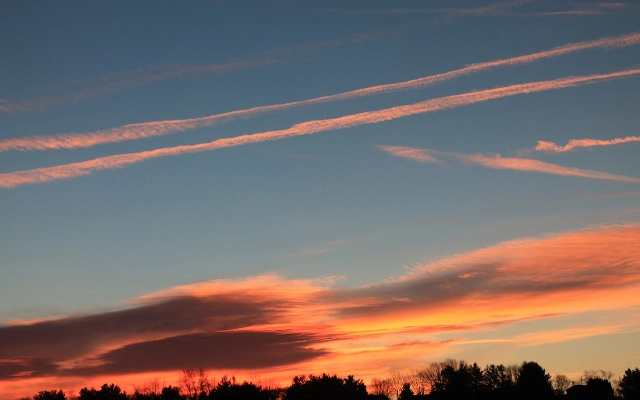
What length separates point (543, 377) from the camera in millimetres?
148500

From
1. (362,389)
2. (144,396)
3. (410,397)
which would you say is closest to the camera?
(144,396)

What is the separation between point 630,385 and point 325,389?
72392mm

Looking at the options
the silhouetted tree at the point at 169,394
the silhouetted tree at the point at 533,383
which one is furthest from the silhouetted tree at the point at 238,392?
the silhouetted tree at the point at 533,383

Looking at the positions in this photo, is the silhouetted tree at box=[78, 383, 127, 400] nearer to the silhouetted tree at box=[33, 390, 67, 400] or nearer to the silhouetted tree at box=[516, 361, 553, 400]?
the silhouetted tree at box=[33, 390, 67, 400]

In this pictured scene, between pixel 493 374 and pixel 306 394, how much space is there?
5627 centimetres

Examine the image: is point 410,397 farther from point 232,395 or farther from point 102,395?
point 102,395

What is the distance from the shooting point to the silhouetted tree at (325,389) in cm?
12980

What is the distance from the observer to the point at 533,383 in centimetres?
14662

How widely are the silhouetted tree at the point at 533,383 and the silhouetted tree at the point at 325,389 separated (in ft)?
116

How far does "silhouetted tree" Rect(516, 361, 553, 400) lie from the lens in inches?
5714

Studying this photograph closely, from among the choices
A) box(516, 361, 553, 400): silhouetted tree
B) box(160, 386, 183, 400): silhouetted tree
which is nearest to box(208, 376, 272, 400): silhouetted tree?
box(160, 386, 183, 400): silhouetted tree

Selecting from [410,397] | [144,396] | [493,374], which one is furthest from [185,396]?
[493,374]

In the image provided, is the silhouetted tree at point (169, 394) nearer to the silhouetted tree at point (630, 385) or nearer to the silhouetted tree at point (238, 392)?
the silhouetted tree at point (238, 392)

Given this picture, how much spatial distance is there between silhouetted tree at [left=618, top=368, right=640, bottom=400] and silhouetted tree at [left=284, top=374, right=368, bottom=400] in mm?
60455
